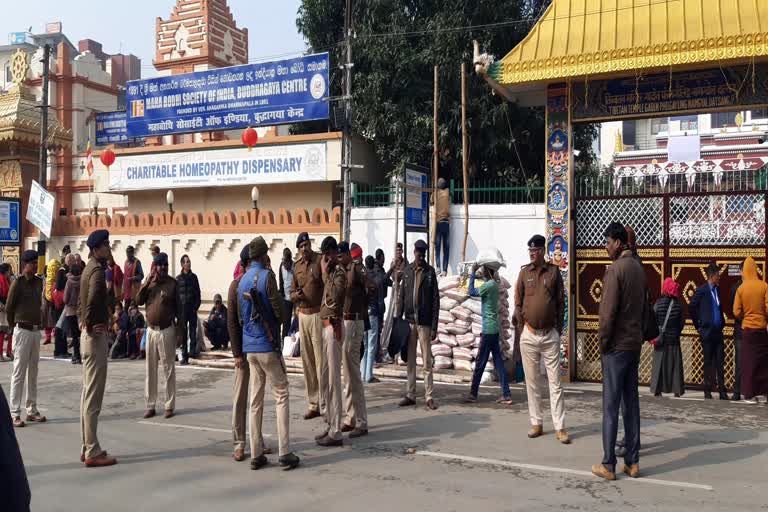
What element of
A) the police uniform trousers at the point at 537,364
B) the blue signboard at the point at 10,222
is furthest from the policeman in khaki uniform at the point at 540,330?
the blue signboard at the point at 10,222

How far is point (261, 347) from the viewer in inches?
247

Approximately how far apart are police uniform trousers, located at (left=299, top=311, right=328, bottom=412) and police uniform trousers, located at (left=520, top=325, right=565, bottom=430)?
210cm

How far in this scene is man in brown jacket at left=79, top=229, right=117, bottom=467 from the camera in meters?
6.41

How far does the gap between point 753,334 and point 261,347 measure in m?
6.35

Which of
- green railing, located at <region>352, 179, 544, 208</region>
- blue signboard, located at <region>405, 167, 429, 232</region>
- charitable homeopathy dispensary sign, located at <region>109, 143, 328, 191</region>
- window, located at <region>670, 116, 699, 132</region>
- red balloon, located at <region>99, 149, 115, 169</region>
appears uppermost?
window, located at <region>670, 116, 699, 132</region>

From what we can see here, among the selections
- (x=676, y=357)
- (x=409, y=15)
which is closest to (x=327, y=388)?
(x=676, y=357)

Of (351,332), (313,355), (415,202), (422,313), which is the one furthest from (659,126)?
(351,332)

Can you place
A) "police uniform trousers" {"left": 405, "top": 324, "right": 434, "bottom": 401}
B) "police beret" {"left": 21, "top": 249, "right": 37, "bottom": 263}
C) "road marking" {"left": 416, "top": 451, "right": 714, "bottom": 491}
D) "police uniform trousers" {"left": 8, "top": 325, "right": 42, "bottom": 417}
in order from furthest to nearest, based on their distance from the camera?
"police uniform trousers" {"left": 405, "top": 324, "right": 434, "bottom": 401}, "police beret" {"left": 21, "top": 249, "right": 37, "bottom": 263}, "police uniform trousers" {"left": 8, "top": 325, "right": 42, "bottom": 417}, "road marking" {"left": 416, "top": 451, "right": 714, "bottom": 491}

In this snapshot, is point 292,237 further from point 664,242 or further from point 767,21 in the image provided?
point 767,21

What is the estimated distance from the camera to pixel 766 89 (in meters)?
10.0

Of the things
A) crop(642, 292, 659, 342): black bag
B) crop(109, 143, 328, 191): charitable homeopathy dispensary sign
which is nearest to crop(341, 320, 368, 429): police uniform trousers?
crop(642, 292, 659, 342): black bag

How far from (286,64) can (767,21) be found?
48.2 ft

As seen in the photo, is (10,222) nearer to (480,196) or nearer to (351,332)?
(480,196)

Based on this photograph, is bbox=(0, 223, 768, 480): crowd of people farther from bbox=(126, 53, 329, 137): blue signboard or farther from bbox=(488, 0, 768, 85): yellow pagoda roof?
bbox=(126, 53, 329, 137): blue signboard
